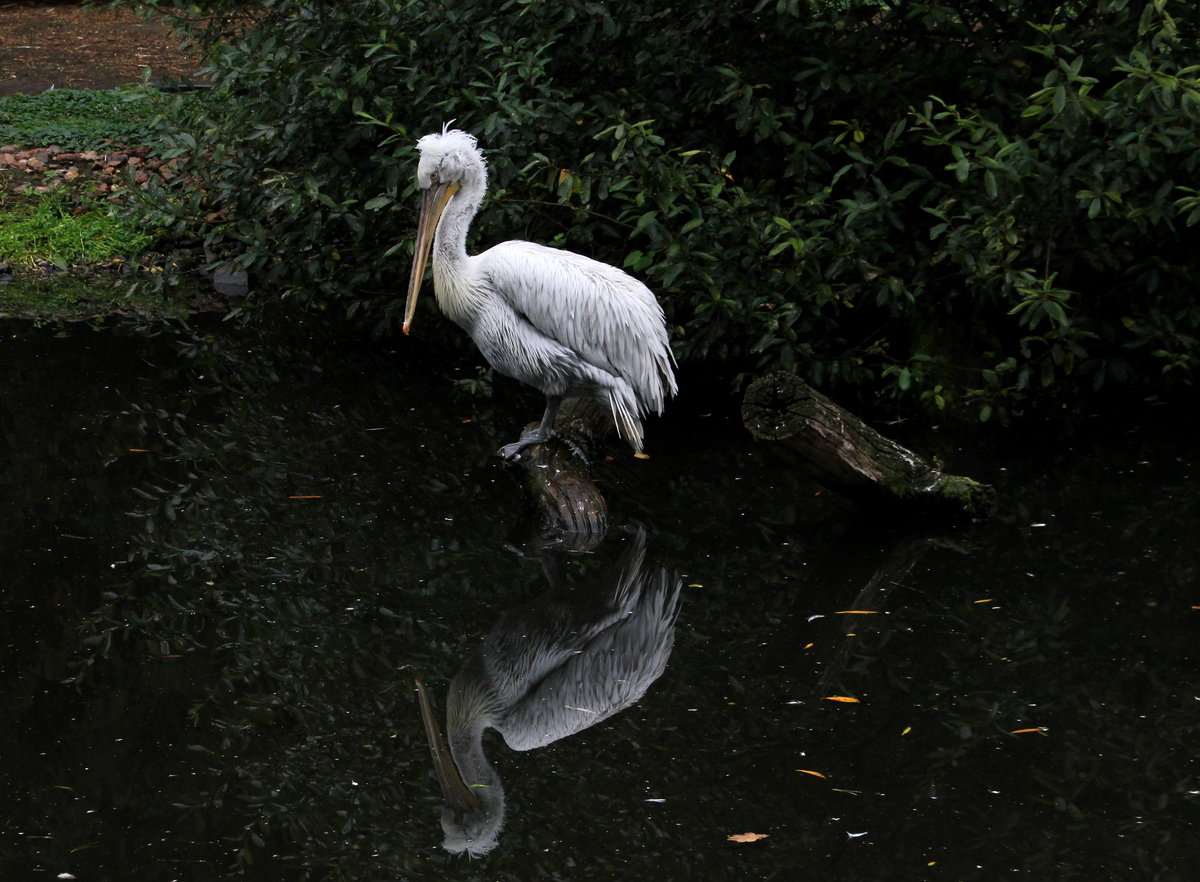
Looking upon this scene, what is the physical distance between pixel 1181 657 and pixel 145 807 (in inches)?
120

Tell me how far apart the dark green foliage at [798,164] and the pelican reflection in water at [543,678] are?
6.01ft

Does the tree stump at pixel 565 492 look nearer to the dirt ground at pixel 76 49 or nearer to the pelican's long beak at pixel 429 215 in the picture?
the pelican's long beak at pixel 429 215

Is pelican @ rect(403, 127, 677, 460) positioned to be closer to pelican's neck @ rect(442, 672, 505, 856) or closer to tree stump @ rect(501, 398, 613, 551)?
tree stump @ rect(501, 398, 613, 551)

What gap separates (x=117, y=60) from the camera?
11.8 metres

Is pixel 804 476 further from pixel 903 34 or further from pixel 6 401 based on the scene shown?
pixel 6 401

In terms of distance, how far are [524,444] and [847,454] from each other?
4.06 ft

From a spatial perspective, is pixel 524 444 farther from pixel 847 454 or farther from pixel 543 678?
pixel 543 678

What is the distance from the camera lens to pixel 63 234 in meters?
8.95

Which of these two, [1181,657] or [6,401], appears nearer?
[1181,657]

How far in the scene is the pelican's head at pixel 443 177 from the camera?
5340mm

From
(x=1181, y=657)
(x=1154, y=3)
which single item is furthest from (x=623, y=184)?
(x=1181, y=657)

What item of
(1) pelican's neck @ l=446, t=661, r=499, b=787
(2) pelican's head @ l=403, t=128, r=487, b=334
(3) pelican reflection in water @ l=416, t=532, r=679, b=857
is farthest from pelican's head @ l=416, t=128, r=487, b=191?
(1) pelican's neck @ l=446, t=661, r=499, b=787

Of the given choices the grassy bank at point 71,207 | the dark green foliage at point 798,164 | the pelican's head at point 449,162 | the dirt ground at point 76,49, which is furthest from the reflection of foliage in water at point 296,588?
the dirt ground at point 76,49

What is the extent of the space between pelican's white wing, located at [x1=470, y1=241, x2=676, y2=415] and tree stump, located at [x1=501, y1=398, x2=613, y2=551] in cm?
37
